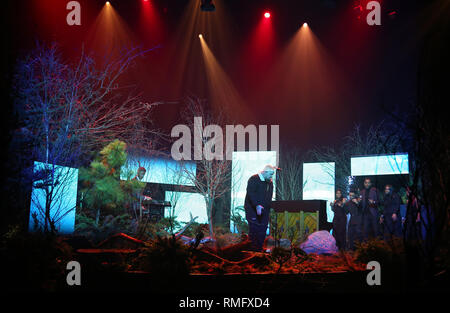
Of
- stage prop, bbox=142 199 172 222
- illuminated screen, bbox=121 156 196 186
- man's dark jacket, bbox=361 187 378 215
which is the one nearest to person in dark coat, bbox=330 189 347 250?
man's dark jacket, bbox=361 187 378 215

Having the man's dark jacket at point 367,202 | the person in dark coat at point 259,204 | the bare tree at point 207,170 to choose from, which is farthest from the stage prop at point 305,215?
the person in dark coat at point 259,204

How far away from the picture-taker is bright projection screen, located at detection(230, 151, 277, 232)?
16391 millimetres

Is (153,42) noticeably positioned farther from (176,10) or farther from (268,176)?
(268,176)

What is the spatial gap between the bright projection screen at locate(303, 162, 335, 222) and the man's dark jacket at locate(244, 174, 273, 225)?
9843 mm

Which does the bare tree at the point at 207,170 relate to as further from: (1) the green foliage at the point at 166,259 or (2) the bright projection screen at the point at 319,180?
(1) the green foliage at the point at 166,259

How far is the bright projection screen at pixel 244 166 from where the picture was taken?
16.4 metres

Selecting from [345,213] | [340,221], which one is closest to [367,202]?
[345,213]

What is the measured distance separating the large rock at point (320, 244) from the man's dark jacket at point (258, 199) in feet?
6.30

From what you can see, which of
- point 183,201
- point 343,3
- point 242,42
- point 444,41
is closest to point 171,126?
point 183,201

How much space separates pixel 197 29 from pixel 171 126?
3.95 m

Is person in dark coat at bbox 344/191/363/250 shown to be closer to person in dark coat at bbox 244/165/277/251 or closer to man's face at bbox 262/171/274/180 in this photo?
person in dark coat at bbox 244/165/277/251

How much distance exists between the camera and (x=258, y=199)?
27.2 ft

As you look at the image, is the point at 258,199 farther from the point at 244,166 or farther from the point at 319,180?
the point at 319,180
